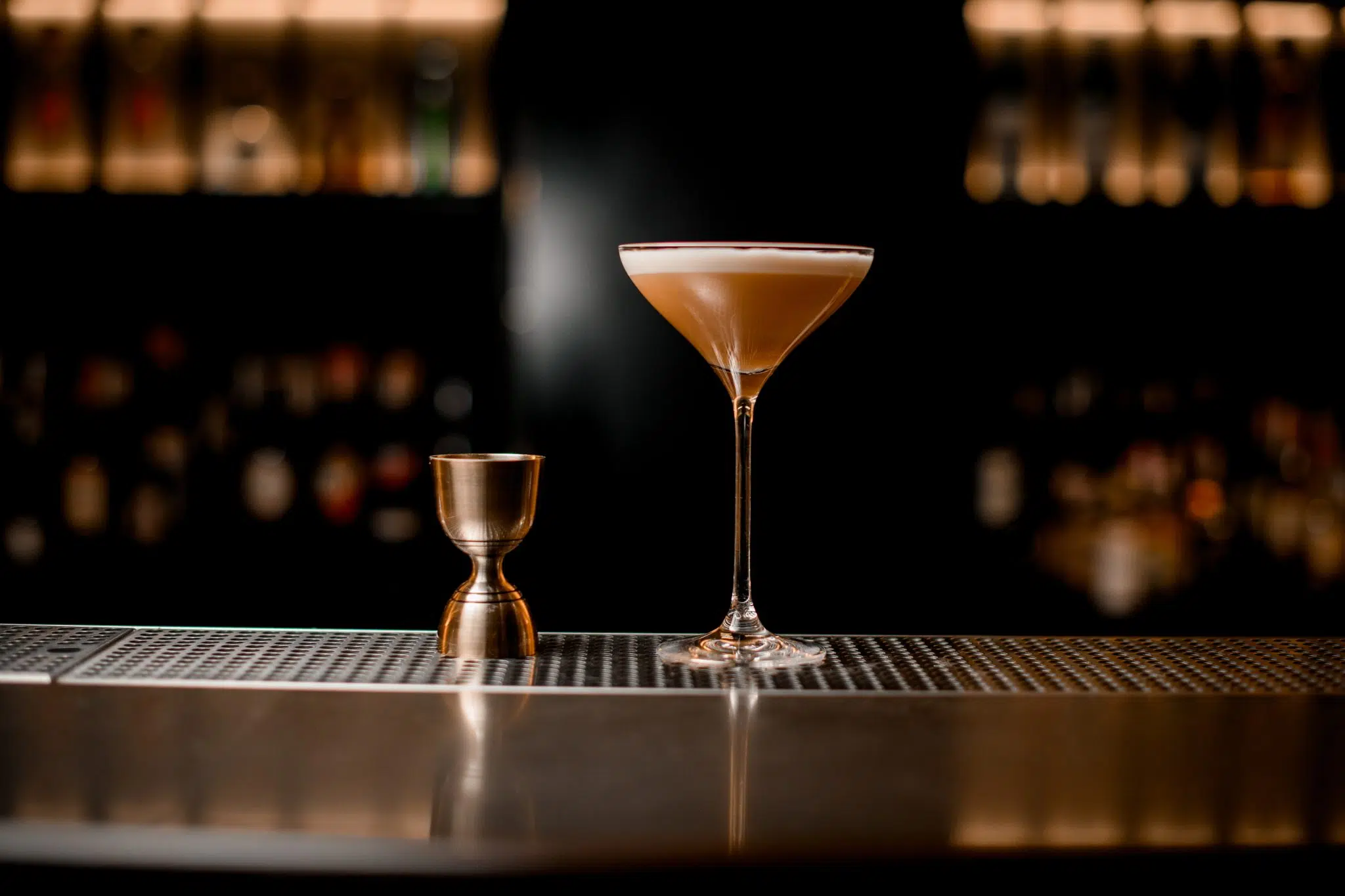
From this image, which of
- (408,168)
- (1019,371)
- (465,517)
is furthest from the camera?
(408,168)

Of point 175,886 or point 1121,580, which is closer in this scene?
point 175,886

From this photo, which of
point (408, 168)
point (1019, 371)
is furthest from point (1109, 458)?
point (408, 168)

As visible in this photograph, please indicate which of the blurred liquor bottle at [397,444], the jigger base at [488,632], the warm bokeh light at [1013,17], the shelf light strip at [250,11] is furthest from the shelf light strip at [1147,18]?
the jigger base at [488,632]

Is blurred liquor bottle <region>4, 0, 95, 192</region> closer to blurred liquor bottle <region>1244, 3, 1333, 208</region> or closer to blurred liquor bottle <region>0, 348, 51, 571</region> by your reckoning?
blurred liquor bottle <region>0, 348, 51, 571</region>

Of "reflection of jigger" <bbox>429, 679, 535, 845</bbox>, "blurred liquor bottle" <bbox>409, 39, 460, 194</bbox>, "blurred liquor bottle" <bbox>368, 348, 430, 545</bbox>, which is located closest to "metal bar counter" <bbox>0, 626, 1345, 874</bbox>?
"reflection of jigger" <bbox>429, 679, 535, 845</bbox>

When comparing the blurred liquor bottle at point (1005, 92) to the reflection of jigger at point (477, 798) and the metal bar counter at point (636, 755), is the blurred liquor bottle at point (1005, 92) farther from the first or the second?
the reflection of jigger at point (477, 798)

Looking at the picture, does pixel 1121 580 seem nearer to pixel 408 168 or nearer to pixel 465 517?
pixel 408 168

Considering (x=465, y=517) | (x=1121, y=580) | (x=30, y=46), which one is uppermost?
(x=30, y=46)
